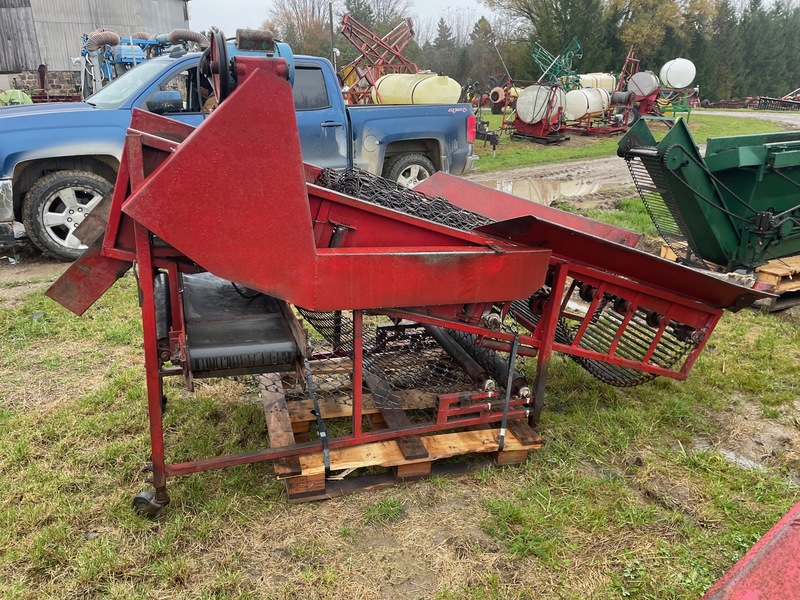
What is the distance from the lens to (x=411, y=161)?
8.12 meters

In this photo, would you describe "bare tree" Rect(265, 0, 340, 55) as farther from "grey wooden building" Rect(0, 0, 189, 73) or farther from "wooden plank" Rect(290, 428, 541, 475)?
"wooden plank" Rect(290, 428, 541, 475)

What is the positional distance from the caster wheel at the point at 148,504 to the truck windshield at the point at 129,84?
195 inches

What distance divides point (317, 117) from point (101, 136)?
235 centimetres

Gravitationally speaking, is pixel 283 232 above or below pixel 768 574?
above

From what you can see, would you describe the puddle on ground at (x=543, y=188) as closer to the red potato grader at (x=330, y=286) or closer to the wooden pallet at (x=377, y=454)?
the red potato grader at (x=330, y=286)

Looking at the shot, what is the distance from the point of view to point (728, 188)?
17.9 feet

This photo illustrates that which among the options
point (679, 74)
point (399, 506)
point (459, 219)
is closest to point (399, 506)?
point (399, 506)

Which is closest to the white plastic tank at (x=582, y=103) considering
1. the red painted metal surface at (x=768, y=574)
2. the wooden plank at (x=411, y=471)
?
the wooden plank at (x=411, y=471)

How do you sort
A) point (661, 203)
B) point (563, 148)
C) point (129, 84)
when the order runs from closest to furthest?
point (661, 203)
point (129, 84)
point (563, 148)

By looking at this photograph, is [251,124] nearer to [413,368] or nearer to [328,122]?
[413,368]

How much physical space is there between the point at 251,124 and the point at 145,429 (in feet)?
6.80

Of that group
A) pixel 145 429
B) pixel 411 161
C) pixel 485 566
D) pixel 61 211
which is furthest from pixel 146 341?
pixel 411 161

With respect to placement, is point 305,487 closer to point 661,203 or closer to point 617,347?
point 617,347

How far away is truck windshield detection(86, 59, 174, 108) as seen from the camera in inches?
248
